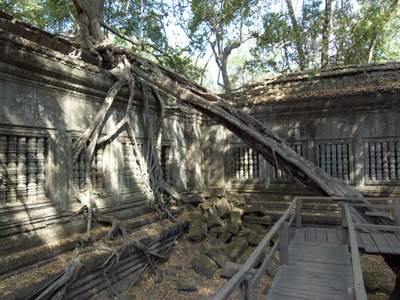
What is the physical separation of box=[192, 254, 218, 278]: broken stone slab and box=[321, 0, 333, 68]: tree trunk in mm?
10894

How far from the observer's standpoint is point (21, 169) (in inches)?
181

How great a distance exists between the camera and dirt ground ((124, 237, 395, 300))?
4.98 m

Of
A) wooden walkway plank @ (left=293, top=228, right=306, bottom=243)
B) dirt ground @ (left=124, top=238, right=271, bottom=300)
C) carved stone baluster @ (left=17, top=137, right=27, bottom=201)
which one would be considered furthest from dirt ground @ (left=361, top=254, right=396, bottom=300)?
carved stone baluster @ (left=17, top=137, right=27, bottom=201)

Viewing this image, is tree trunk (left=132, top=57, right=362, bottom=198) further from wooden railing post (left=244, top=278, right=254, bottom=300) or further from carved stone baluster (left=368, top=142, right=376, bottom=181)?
wooden railing post (left=244, top=278, right=254, bottom=300)

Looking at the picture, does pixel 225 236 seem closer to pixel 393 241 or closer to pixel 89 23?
pixel 393 241

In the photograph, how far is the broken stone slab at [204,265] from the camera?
5617 millimetres

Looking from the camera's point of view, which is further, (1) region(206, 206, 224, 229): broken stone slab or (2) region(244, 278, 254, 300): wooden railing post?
(1) region(206, 206, 224, 229): broken stone slab

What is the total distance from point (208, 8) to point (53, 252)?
36.3 ft

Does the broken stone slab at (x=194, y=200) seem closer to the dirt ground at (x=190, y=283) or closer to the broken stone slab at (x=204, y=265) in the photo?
the dirt ground at (x=190, y=283)

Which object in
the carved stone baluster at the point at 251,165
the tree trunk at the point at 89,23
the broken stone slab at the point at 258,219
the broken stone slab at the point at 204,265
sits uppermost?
the tree trunk at the point at 89,23

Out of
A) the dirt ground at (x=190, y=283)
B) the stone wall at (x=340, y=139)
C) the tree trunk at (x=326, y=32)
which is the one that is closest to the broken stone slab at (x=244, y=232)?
the dirt ground at (x=190, y=283)

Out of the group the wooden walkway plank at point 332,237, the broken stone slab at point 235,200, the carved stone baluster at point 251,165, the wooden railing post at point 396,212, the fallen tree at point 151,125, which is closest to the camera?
the wooden railing post at point 396,212

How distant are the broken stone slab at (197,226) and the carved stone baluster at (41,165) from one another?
326cm

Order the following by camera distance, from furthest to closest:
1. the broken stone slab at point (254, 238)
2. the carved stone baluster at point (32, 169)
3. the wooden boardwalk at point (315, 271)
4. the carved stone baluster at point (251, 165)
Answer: the carved stone baluster at point (251, 165) < the broken stone slab at point (254, 238) < the carved stone baluster at point (32, 169) < the wooden boardwalk at point (315, 271)
